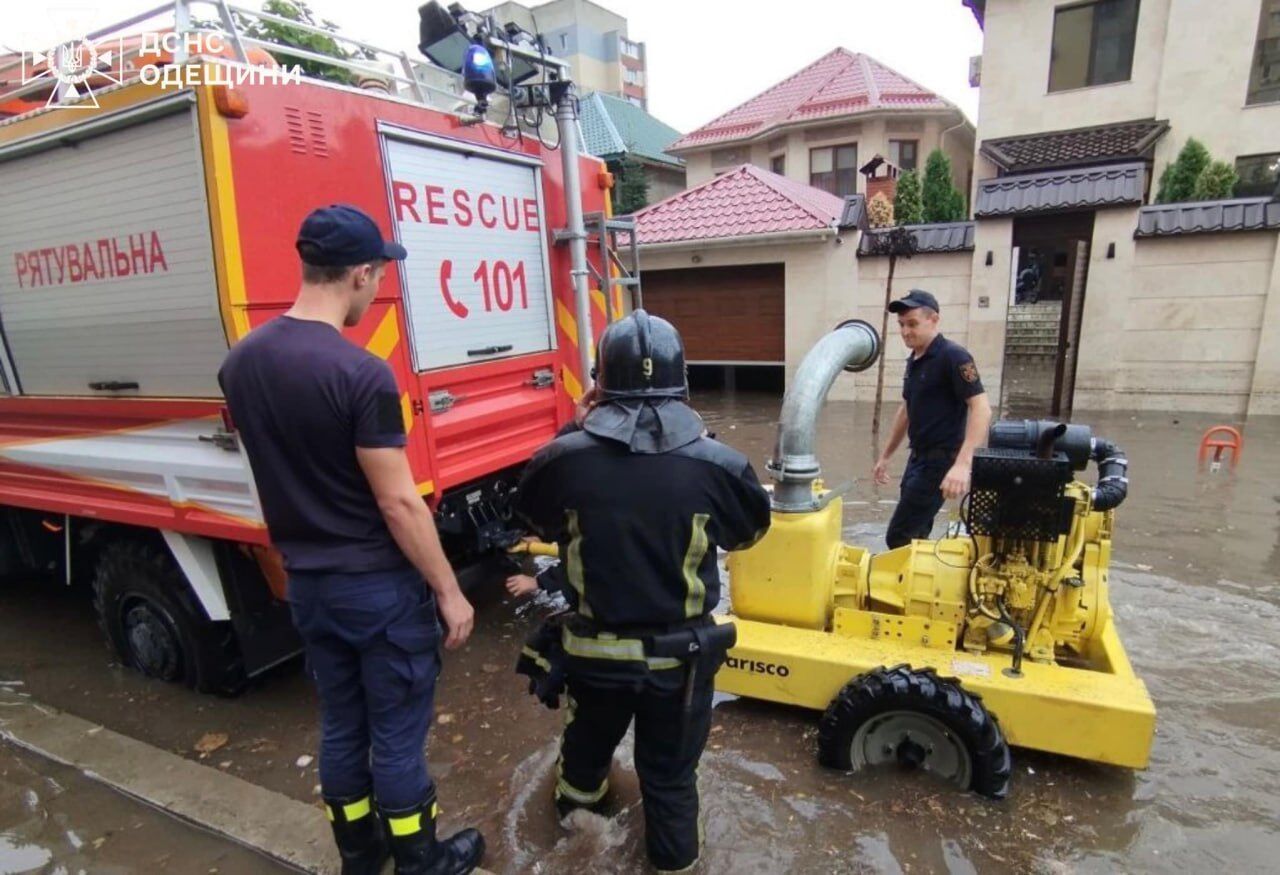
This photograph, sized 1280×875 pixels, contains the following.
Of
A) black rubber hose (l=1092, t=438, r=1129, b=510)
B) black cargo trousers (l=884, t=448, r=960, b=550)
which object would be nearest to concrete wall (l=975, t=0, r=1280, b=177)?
black cargo trousers (l=884, t=448, r=960, b=550)

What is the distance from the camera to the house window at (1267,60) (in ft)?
38.8

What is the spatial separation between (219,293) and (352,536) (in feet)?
4.09

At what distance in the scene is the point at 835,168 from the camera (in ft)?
61.0

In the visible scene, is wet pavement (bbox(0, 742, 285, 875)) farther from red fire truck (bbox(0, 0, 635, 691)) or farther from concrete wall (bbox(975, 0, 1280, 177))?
concrete wall (bbox(975, 0, 1280, 177))

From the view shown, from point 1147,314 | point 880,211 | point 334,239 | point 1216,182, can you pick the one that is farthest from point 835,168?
point 334,239

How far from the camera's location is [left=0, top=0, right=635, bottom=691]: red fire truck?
2.63 meters

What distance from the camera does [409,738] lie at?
6.86 ft

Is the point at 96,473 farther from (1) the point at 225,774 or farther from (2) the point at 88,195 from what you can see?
(1) the point at 225,774

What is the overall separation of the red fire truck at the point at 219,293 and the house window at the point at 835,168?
53.3ft

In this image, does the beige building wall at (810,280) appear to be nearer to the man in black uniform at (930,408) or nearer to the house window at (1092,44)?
the house window at (1092,44)

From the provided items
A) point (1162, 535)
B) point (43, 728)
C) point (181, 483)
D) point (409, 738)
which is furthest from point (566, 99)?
point (1162, 535)

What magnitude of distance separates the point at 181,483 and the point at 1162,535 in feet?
20.3

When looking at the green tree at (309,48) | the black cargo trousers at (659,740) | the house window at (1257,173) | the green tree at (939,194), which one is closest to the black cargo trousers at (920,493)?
the black cargo trousers at (659,740)

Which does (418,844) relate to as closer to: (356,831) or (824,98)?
(356,831)
